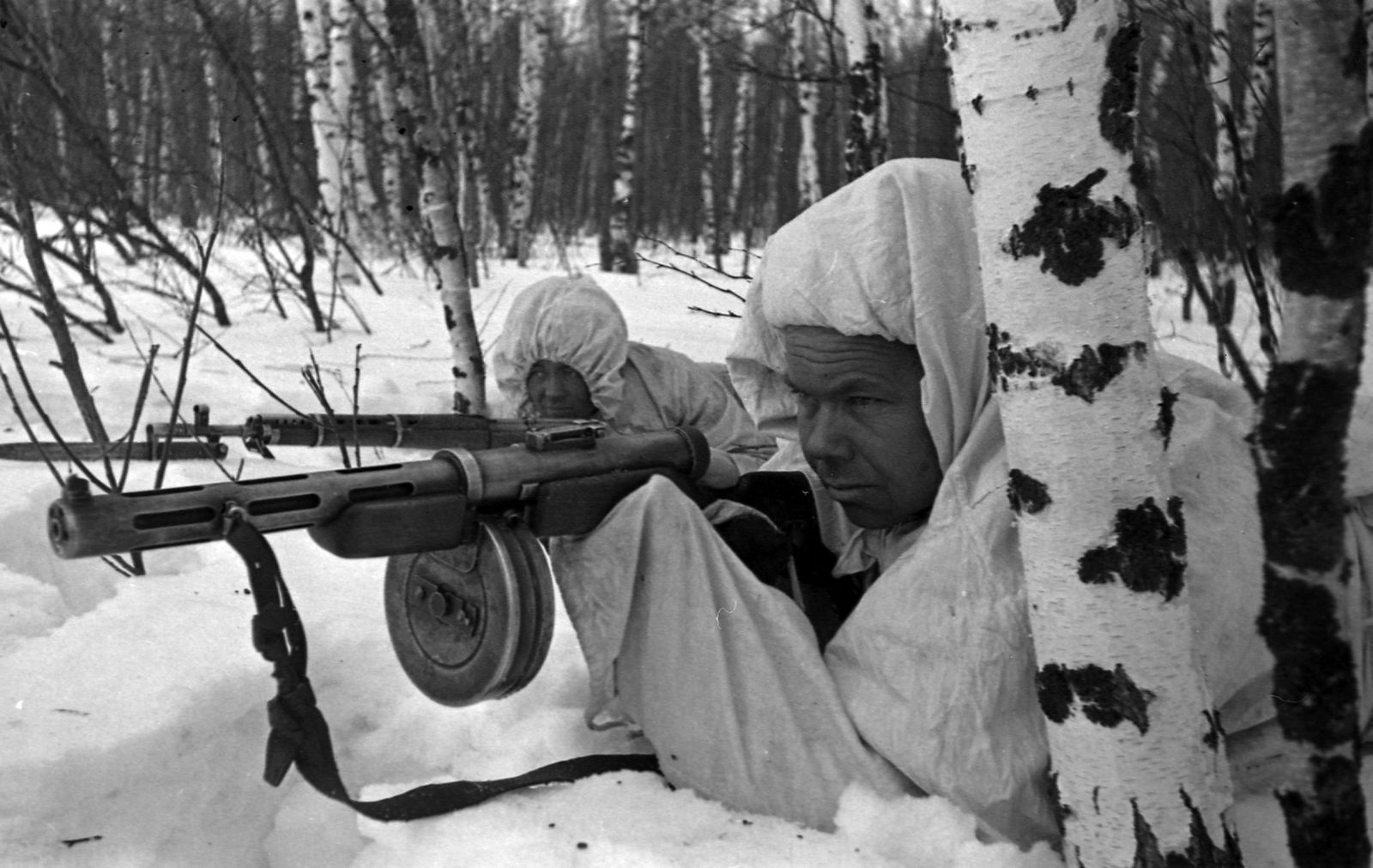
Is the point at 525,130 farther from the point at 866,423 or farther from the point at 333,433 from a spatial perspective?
the point at 866,423

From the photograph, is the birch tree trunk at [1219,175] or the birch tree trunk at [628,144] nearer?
the birch tree trunk at [1219,175]

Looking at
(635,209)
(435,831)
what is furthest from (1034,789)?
(635,209)

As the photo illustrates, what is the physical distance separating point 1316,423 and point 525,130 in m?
14.7

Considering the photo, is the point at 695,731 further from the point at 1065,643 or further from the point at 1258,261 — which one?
the point at 1258,261

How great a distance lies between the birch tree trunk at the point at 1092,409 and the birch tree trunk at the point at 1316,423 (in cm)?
12

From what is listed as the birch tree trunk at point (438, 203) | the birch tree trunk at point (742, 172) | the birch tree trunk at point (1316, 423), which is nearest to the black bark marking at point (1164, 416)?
the birch tree trunk at point (1316, 423)

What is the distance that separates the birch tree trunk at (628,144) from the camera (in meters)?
13.5

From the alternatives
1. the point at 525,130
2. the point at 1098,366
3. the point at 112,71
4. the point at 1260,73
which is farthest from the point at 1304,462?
the point at 525,130

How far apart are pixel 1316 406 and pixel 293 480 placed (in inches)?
54.6

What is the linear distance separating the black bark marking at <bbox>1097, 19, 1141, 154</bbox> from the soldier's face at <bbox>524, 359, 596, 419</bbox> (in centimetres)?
292

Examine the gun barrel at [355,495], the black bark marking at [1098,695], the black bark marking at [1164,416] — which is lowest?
the black bark marking at [1098,695]

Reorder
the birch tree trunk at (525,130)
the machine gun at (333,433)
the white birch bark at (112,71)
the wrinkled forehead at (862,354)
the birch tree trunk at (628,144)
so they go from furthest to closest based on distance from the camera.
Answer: the birch tree trunk at (525,130), the birch tree trunk at (628,144), the white birch bark at (112,71), the machine gun at (333,433), the wrinkled forehead at (862,354)

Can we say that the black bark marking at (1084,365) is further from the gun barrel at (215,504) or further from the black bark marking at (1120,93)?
the gun barrel at (215,504)

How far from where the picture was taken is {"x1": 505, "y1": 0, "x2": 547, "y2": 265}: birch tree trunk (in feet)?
49.4
